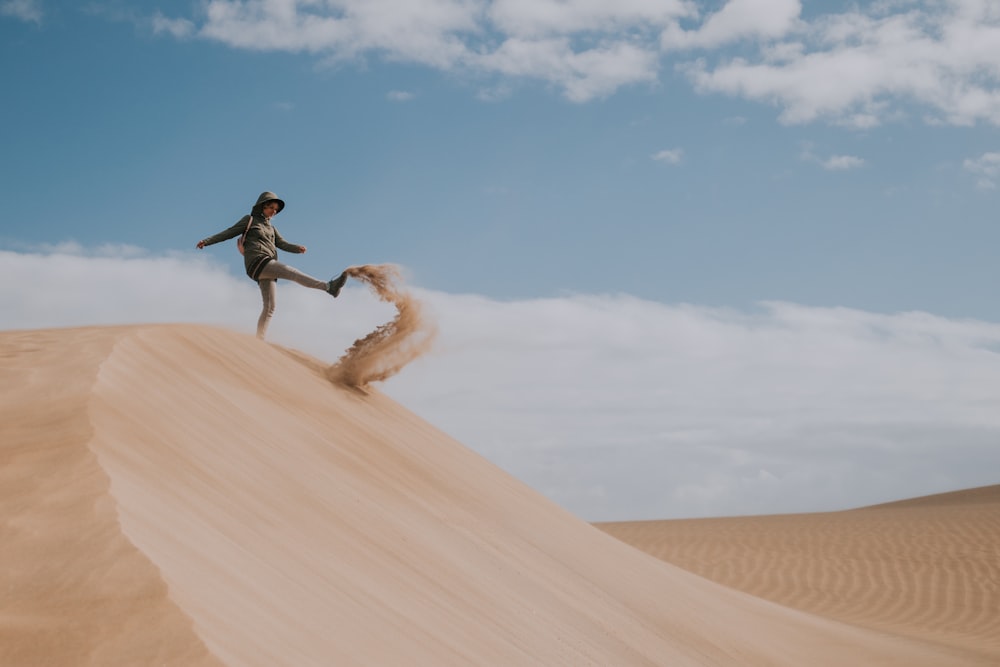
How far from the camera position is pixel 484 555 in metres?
6.09

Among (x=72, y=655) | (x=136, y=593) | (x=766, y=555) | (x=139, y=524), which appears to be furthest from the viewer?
(x=766, y=555)

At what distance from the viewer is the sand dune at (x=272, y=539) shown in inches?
118

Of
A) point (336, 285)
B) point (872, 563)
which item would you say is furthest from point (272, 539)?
point (872, 563)

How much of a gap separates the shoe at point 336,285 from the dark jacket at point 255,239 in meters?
0.65

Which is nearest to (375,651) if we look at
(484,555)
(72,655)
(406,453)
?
(72,655)

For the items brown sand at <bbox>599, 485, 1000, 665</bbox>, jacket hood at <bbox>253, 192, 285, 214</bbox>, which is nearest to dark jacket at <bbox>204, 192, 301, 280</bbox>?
jacket hood at <bbox>253, 192, 285, 214</bbox>

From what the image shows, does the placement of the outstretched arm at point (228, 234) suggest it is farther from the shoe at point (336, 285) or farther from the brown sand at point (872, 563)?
the brown sand at point (872, 563)

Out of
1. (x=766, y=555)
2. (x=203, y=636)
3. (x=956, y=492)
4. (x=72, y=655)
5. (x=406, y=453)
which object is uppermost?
(x=956, y=492)

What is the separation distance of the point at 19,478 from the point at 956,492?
32858 millimetres

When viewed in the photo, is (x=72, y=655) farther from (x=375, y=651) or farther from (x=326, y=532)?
(x=326, y=532)

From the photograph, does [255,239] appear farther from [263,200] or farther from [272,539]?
[272,539]

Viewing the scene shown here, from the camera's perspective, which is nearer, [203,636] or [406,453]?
[203,636]

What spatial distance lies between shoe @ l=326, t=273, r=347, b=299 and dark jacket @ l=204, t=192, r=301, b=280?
651 mm

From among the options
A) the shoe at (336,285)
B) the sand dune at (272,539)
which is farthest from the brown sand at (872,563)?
the shoe at (336,285)
